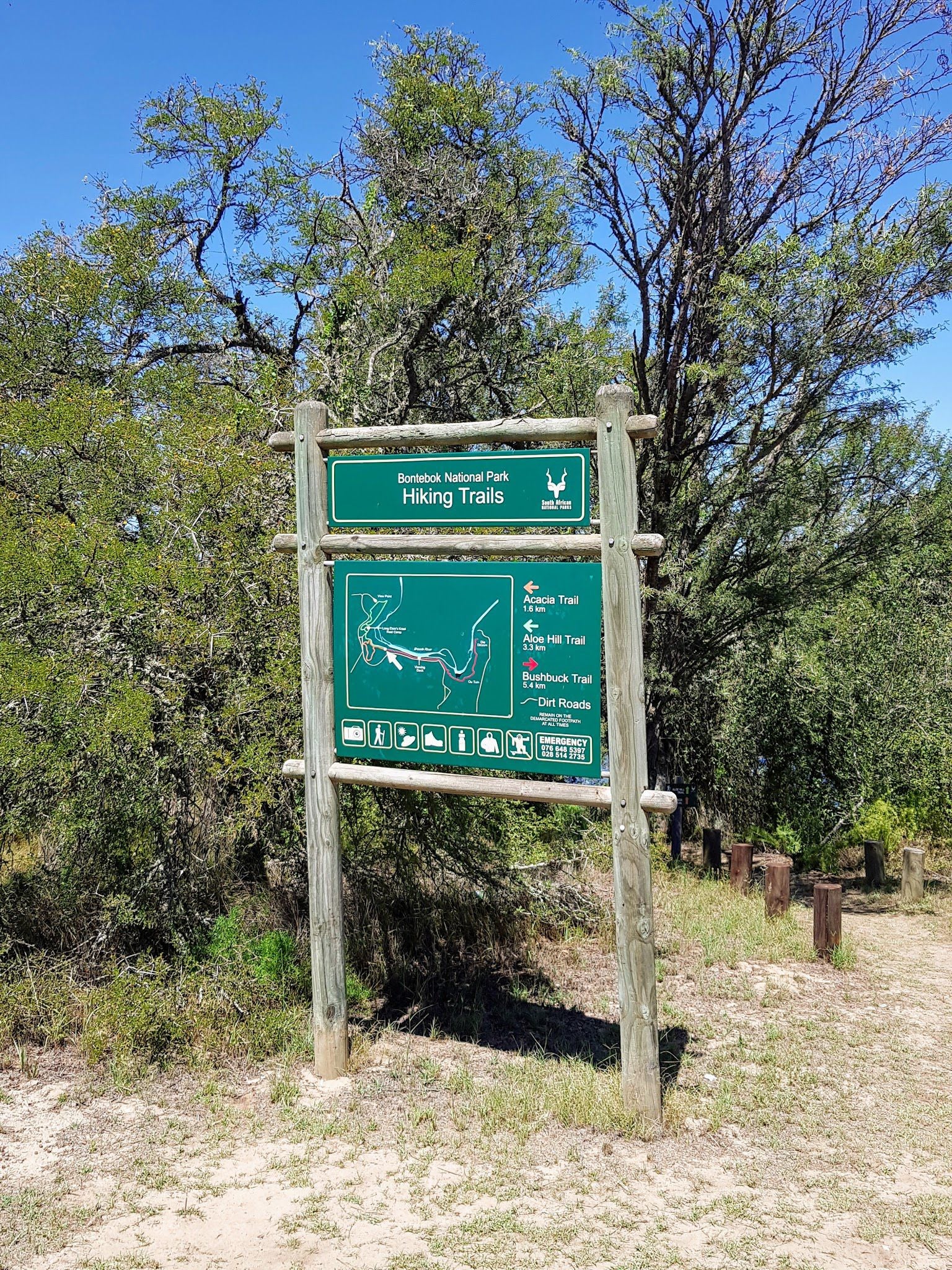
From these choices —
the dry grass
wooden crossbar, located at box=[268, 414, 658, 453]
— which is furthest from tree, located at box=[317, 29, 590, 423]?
the dry grass

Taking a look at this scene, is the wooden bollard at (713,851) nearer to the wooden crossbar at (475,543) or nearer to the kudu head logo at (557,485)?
the wooden crossbar at (475,543)

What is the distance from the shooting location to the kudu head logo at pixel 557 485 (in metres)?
4.93

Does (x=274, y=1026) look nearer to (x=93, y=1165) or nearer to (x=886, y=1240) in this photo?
(x=93, y=1165)

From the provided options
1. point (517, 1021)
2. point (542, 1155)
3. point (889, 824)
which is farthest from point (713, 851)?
point (542, 1155)

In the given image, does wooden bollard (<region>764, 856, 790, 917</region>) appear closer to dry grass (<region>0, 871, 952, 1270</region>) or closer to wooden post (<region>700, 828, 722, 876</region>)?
dry grass (<region>0, 871, 952, 1270</region>)

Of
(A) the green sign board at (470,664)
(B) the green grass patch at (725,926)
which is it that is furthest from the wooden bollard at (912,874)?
(A) the green sign board at (470,664)

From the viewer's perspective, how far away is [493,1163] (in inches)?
174

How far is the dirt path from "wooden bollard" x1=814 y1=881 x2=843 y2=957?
1.25 m

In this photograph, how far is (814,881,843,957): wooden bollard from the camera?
7.26 m

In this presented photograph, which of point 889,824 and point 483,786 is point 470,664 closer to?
point 483,786

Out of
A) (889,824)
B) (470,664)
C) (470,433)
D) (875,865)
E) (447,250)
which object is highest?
(447,250)

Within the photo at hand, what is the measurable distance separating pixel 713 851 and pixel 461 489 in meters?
6.94

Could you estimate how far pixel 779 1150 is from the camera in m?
4.57

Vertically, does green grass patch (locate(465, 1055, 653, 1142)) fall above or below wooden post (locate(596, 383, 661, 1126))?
below
